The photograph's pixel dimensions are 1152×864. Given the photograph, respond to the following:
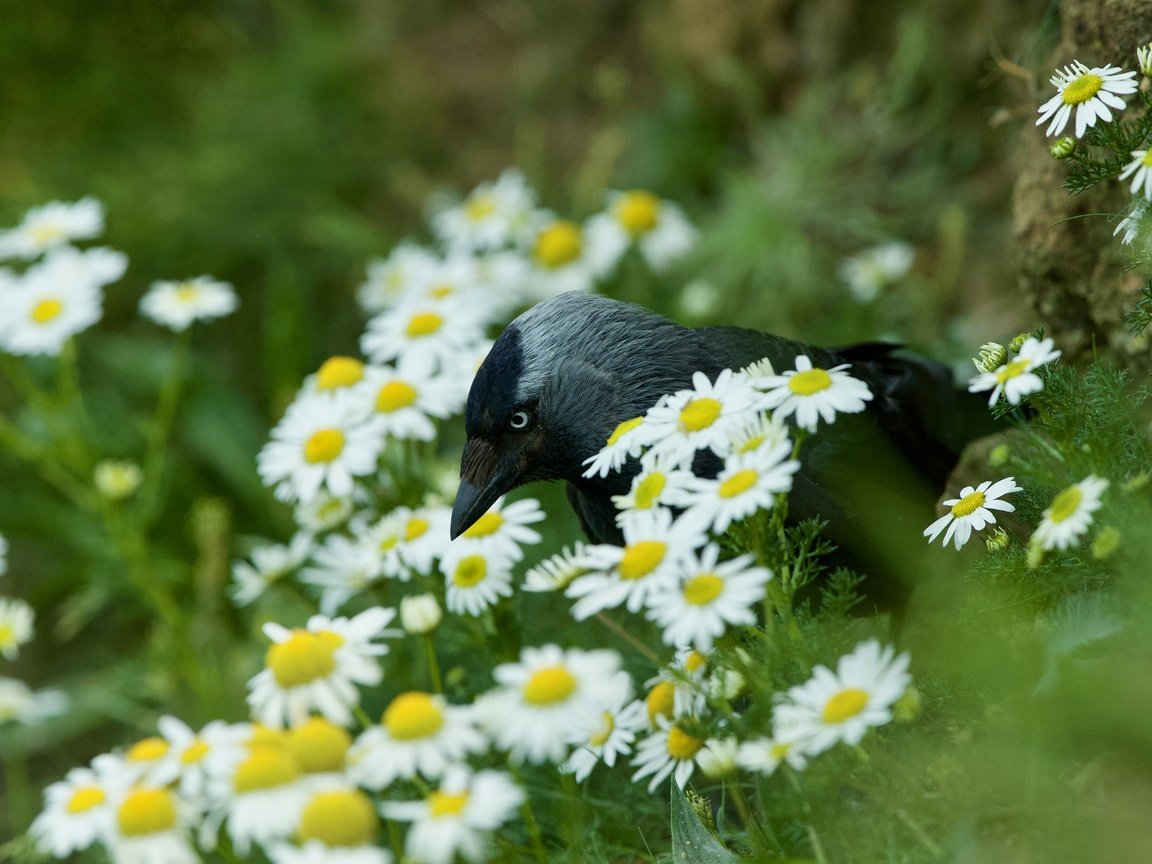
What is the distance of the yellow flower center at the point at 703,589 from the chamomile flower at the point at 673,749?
24 cm

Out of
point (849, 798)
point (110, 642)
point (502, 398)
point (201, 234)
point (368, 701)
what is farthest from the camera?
point (201, 234)

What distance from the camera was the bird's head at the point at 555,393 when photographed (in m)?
2.53

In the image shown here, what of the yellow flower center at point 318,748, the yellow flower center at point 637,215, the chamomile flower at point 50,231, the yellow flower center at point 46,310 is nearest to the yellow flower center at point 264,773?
the yellow flower center at point 318,748

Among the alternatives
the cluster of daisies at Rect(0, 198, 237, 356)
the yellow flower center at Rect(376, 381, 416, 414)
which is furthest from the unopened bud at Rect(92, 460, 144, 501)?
the yellow flower center at Rect(376, 381, 416, 414)

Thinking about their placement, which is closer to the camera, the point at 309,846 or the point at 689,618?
the point at 309,846

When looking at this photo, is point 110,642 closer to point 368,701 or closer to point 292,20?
point 368,701

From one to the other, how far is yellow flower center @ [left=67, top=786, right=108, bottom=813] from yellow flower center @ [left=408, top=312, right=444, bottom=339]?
57.0 inches

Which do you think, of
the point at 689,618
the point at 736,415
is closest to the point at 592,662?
the point at 689,618

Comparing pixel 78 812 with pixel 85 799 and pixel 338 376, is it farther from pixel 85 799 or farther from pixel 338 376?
pixel 338 376

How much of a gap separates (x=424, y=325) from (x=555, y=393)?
0.62 metres

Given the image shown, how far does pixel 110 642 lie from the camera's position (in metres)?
4.76

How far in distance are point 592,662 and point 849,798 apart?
53 cm

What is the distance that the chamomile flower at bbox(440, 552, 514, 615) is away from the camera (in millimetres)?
2195

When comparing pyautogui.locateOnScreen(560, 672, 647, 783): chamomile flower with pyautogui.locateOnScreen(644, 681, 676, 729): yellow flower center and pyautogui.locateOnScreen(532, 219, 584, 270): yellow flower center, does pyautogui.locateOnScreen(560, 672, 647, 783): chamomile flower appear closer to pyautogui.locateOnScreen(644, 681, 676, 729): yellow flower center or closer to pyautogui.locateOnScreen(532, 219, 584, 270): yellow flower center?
pyautogui.locateOnScreen(644, 681, 676, 729): yellow flower center
